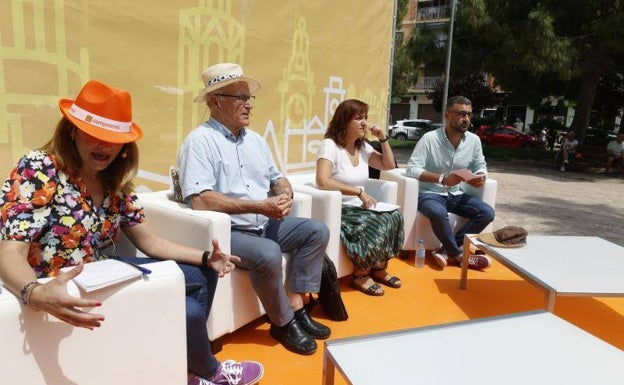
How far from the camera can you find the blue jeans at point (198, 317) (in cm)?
173

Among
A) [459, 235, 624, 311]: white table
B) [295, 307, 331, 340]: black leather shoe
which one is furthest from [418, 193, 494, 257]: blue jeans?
[295, 307, 331, 340]: black leather shoe

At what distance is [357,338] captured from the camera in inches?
65.3

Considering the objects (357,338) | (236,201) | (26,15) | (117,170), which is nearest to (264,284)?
(236,201)

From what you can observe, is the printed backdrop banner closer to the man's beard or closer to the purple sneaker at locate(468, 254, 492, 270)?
the man's beard

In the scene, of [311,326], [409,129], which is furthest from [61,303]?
[409,129]

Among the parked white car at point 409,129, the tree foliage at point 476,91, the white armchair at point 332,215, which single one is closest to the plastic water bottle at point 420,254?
the white armchair at point 332,215

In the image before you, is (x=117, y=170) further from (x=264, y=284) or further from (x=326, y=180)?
(x=326, y=180)

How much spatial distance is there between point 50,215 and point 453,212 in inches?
125

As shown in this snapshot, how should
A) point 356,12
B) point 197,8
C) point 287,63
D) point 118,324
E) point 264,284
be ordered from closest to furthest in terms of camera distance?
point 118,324 < point 264,284 < point 197,8 < point 287,63 < point 356,12

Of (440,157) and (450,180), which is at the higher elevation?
(440,157)

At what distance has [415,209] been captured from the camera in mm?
3785

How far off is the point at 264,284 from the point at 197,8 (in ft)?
6.73

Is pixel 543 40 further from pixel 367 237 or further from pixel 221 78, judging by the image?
pixel 221 78

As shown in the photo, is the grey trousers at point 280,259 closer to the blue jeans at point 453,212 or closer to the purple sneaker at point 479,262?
the blue jeans at point 453,212
